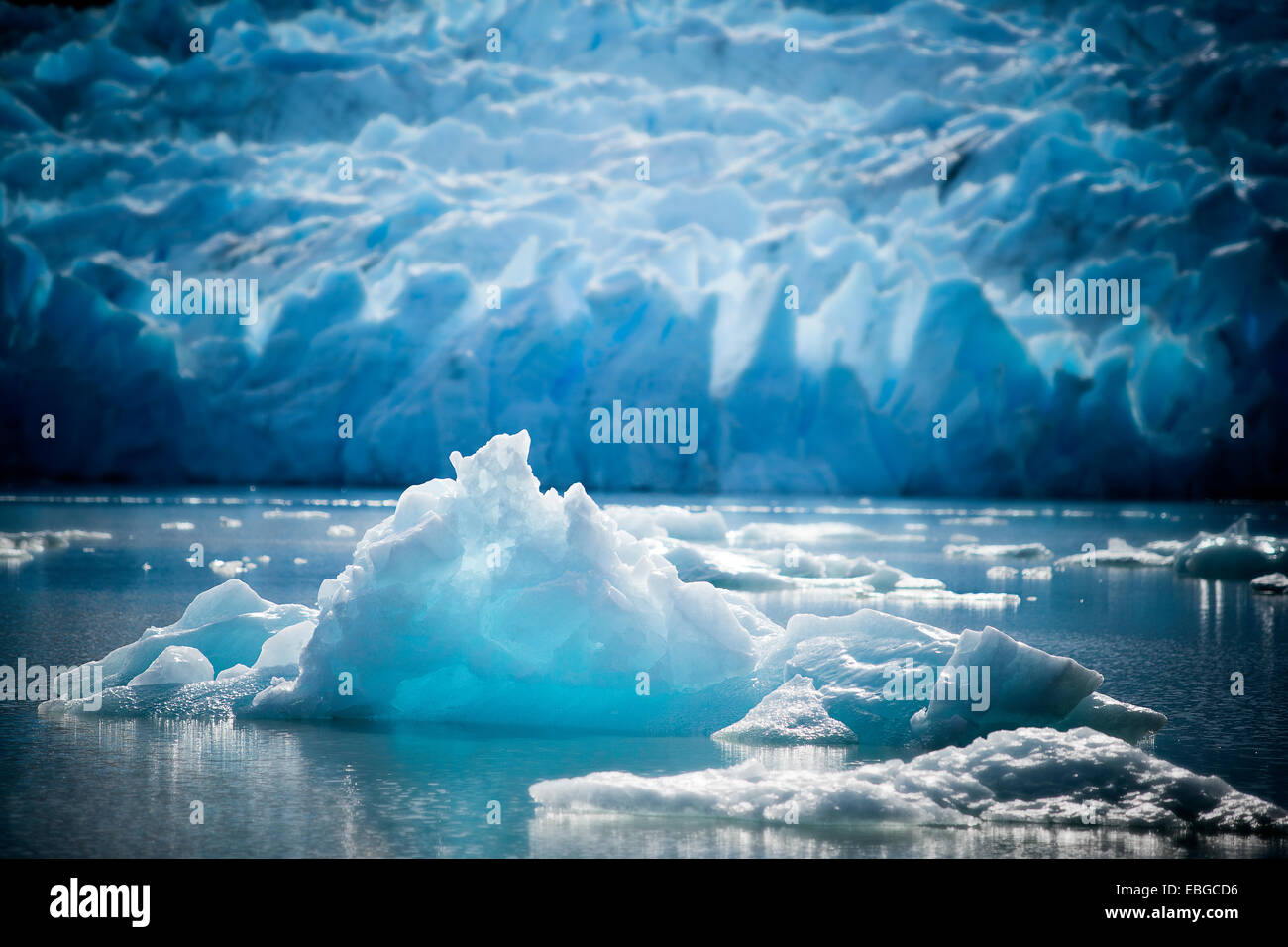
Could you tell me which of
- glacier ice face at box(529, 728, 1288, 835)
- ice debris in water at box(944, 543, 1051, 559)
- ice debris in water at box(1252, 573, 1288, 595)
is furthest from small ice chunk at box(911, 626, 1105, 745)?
ice debris in water at box(944, 543, 1051, 559)

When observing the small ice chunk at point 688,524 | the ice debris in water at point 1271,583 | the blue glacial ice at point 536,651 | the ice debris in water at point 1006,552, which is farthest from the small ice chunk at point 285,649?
the ice debris in water at point 1006,552

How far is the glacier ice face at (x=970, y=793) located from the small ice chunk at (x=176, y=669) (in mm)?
3552

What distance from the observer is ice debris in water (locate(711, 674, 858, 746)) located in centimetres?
772

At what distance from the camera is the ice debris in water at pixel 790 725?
7.72 m

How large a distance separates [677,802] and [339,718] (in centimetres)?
320

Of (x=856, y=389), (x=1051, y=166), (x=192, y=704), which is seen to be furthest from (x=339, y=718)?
(x=1051, y=166)

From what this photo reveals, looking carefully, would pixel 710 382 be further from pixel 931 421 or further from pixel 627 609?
pixel 627 609

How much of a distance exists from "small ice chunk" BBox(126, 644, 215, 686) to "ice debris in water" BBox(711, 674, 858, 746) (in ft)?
12.3

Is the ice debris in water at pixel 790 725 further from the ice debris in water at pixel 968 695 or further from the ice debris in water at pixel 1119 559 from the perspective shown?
the ice debris in water at pixel 1119 559

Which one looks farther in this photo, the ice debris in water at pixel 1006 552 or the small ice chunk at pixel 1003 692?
the ice debris in water at pixel 1006 552

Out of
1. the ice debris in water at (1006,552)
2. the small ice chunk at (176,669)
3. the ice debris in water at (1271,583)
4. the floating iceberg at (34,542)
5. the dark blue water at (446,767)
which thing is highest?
the floating iceberg at (34,542)

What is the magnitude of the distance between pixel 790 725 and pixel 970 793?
1.90 metres

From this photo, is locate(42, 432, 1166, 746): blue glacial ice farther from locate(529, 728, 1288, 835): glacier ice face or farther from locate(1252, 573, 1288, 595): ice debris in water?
locate(1252, 573, 1288, 595): ice debris in water

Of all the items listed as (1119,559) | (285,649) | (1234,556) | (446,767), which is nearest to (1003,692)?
(446,767)
